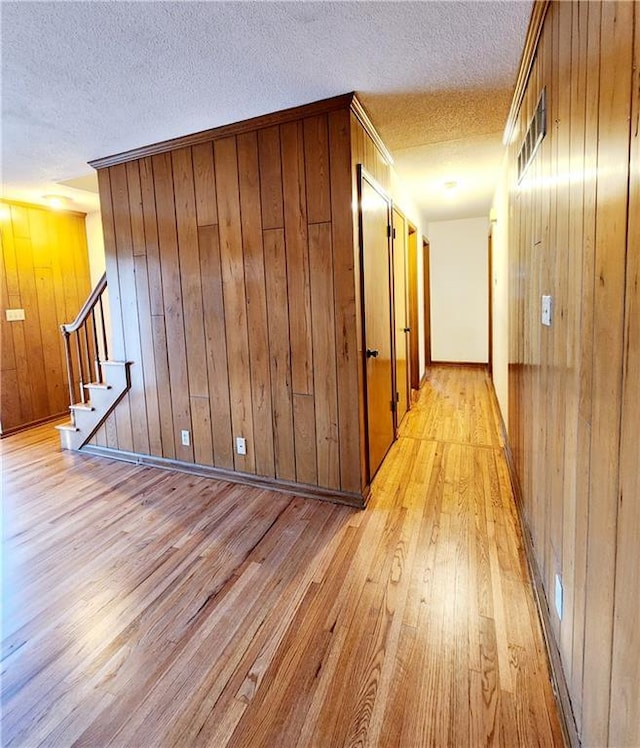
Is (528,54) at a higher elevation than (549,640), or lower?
higher

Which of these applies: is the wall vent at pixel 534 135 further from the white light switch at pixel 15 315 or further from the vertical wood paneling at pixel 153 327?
the white light switch at pixel 15 315

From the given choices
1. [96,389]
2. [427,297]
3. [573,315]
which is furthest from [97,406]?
[427,297]

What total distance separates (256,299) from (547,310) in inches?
70.4

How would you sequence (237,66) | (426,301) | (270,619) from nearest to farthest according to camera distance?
(270,619) < (237,66) < (426,301)

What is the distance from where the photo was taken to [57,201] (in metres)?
4.47

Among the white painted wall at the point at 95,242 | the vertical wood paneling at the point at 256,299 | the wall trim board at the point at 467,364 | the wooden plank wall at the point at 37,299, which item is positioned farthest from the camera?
the wall trim board at the point at 467,364

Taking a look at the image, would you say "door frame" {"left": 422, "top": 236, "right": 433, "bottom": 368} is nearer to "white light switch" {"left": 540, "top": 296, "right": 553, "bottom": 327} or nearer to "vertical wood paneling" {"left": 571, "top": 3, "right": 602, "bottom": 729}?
"white light switch" {"left": 540, "top": 296, "right": 553, "bottom": 327}

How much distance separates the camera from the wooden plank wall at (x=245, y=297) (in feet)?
8.34

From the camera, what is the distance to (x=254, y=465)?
3.02 meters

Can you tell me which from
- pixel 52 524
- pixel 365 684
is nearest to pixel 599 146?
pixel 365 684

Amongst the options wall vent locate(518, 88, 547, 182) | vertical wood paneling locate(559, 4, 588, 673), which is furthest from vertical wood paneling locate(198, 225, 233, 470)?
vertical wood paneling locate(559, 4, 588, 673)

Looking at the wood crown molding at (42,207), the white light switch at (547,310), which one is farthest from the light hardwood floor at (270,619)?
the wood crown molding at (42,207)

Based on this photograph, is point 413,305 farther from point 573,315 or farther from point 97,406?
point 573,315

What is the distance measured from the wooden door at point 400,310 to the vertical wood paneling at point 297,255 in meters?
1.29
